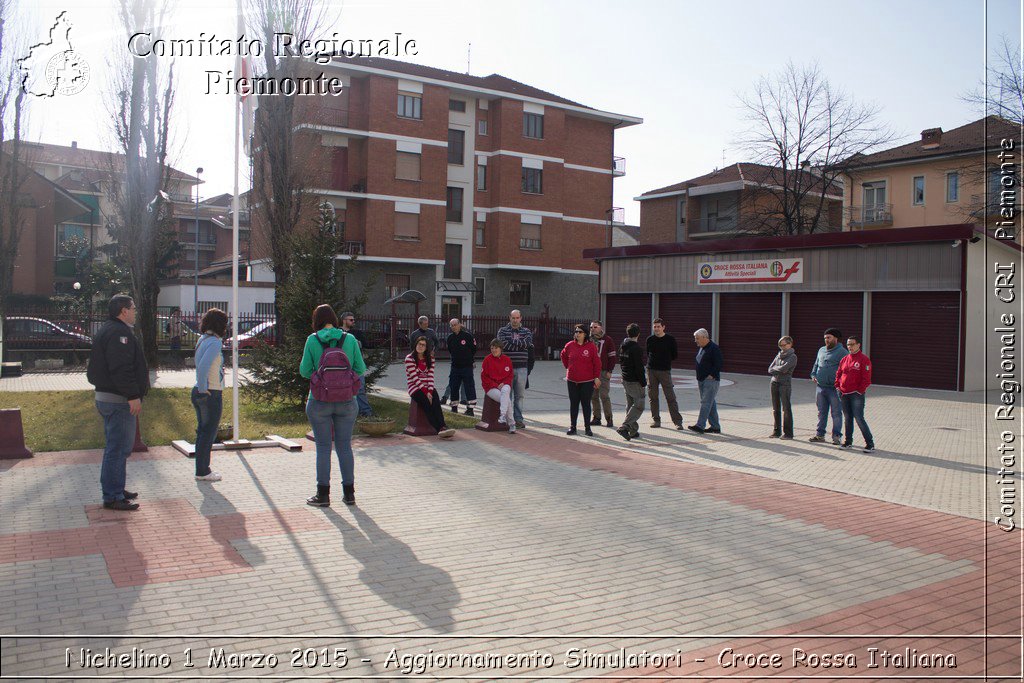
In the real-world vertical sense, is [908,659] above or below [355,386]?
below

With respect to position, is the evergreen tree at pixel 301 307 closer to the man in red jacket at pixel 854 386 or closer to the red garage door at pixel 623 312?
the man in red jacket at pixel 854 386

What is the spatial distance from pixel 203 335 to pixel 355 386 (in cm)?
215

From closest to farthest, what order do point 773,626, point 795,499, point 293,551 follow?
point 773,626 → point 293,551 → point 795,499

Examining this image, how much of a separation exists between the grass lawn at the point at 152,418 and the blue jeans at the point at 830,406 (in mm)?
5473

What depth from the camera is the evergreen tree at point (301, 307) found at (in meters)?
14.0

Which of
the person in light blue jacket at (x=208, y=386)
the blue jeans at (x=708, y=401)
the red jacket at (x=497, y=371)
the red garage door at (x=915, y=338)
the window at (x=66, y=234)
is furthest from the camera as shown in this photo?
the window at (x=66, y=234)

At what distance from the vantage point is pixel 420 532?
22.2ft

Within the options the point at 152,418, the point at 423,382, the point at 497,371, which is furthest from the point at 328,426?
the point at 152,418

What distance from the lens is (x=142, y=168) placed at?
20203 millimetres

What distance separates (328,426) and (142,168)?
15540mm

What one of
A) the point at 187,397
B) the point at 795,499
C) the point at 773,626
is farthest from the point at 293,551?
the point at 187,397

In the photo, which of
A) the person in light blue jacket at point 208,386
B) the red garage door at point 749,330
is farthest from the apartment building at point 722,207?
the person in light blue jacket at point 208,386

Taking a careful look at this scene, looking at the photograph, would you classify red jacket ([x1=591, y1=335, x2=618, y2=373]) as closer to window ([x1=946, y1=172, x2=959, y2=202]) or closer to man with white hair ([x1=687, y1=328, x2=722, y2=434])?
man with white hair ([x1=687, y1=328, x2=722, y2=434])

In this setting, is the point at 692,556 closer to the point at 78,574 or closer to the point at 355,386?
the point at 355,386
